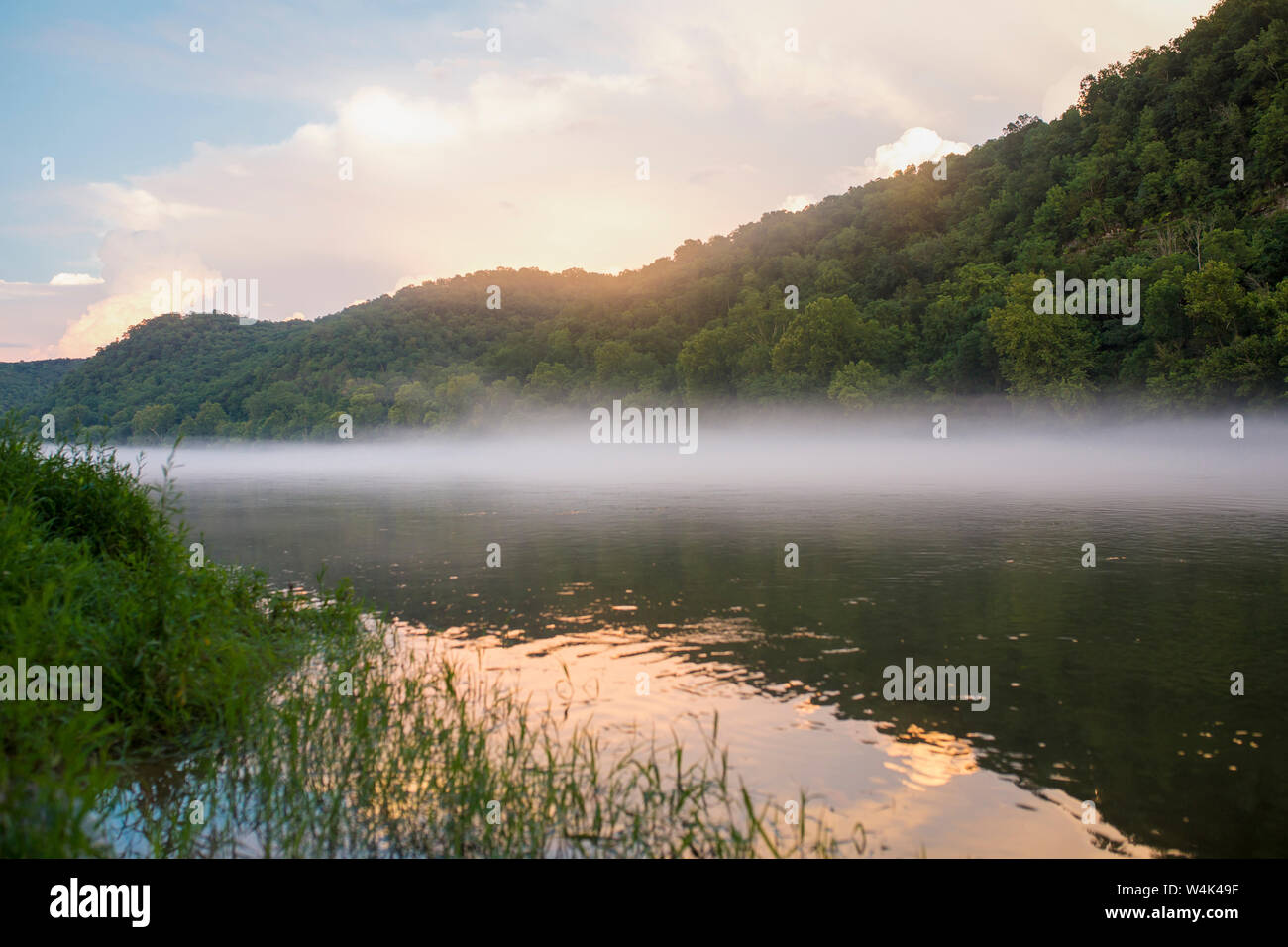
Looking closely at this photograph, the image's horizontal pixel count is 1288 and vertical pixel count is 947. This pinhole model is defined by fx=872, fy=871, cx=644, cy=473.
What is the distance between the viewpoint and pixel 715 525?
41.0 m

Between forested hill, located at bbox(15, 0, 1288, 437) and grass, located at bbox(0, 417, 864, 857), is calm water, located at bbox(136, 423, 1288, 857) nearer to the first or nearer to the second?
grass, located at bbox(0, 417, 864, 857)

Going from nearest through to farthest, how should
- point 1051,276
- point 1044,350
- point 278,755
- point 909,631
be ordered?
point 278,755
point 909,631
point 1044,350
point 1051,276

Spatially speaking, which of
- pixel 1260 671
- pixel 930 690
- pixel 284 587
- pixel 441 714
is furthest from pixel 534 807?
pixel 284 587

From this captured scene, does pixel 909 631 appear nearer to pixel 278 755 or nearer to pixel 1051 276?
pixel 278 755

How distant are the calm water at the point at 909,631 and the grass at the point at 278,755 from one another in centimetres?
145

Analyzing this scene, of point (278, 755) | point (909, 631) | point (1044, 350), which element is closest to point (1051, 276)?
point (1044, 350)

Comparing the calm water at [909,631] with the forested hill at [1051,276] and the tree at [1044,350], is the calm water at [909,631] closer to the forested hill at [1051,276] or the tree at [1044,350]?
the forested hill at [1051,276]

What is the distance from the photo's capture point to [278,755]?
10.9 metres

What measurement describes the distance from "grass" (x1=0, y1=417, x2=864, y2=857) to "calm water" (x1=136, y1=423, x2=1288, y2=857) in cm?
145

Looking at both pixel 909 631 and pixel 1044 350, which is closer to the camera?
pixel 909 631

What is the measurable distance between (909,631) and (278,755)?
44.1ft

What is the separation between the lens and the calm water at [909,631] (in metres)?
10.5

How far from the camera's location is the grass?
28.2 feet
